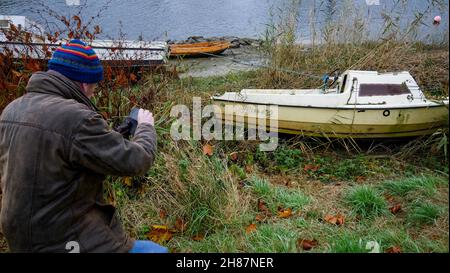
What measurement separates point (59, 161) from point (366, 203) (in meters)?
3.07

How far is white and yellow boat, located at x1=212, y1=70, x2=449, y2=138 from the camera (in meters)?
6.39

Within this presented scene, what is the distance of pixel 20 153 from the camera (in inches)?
75.0

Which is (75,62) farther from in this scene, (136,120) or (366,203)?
(366,203)

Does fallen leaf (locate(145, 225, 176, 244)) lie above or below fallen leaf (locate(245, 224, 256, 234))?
below

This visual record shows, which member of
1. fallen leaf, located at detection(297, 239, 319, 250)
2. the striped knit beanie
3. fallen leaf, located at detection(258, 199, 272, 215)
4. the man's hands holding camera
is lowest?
fallen leaf, located at detection(258, 199, 272, 215)

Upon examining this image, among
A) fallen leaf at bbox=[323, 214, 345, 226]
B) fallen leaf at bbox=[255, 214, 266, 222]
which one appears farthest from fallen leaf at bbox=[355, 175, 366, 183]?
fallen leaf at bbox=[255, 214, 266, 222]

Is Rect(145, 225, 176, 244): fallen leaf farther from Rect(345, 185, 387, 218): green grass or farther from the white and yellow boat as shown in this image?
the white and yellow boat

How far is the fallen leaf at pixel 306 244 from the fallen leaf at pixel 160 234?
3.91ft

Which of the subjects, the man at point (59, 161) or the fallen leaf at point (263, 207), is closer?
the man at point (59, 161)

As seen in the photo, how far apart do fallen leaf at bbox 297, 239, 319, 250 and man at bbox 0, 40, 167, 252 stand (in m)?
1.64

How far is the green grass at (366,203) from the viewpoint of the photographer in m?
3.85

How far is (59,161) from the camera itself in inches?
75.0

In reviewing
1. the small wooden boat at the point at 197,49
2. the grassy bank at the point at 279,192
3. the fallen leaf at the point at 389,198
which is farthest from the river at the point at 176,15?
the fallen leaf at the point at 389,198

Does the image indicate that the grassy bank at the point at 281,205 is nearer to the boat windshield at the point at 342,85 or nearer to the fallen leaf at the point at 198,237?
the fallen leaf at the point at 198,237
